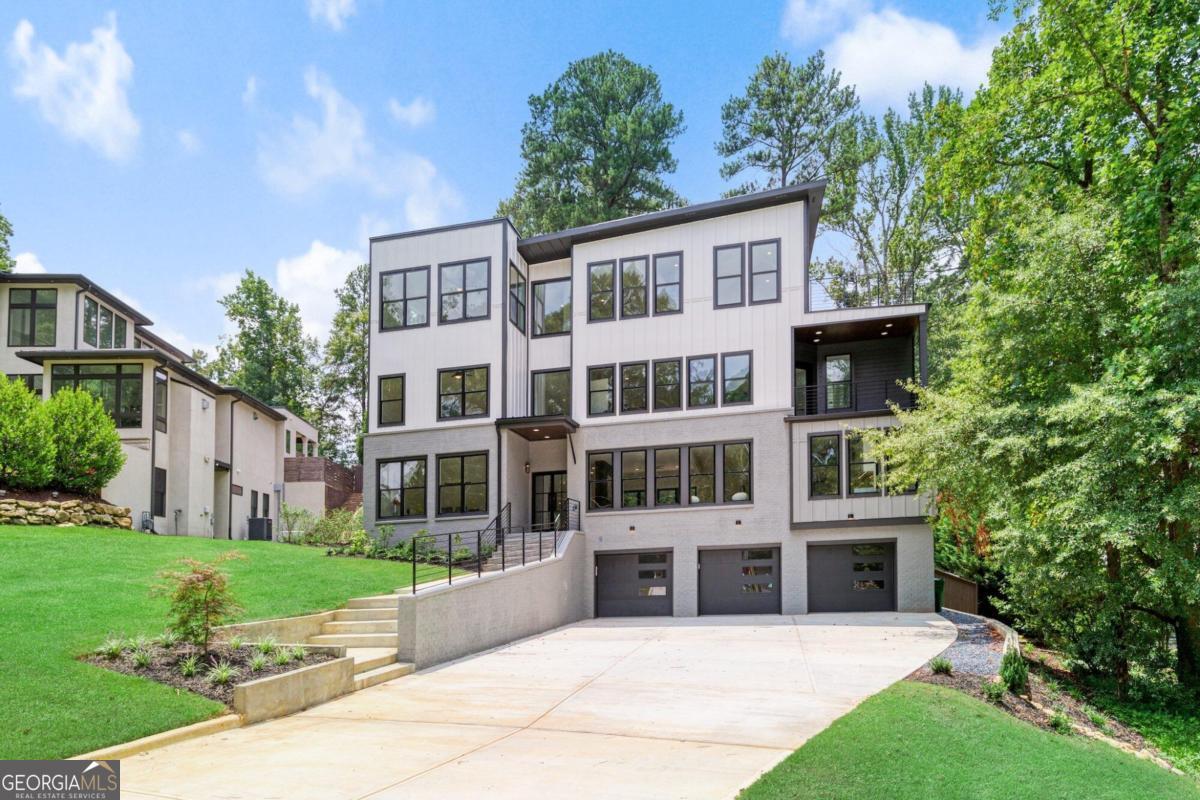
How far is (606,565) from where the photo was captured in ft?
73.9

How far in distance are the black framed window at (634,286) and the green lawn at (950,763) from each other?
15151 millimetres

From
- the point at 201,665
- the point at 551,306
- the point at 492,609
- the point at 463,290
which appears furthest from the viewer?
the point at 551,306

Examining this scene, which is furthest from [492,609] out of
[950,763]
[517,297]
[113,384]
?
[113,384]

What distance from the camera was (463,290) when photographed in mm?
23484

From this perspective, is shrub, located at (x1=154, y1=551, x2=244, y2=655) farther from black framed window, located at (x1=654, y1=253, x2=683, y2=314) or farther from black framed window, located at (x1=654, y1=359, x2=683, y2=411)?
black framed window, located at (x1=654, y1=253, x2=683, y2=314)

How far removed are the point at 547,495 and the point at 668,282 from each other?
6.88 m

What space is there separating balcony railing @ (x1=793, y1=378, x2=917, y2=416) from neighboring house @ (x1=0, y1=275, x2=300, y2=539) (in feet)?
58.9

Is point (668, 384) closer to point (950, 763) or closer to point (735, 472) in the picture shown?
point (735, 472)

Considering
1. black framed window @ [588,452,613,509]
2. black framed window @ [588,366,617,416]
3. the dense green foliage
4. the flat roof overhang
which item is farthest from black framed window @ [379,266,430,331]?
the dense green foliage

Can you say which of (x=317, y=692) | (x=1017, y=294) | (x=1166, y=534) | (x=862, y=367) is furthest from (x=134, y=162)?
(x=1166, y=534)

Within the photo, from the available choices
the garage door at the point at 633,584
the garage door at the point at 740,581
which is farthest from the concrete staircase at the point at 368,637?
the garage door at the point at 740,581

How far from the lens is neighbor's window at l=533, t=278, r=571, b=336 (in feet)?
80.7

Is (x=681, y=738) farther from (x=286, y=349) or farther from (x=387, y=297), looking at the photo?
(x=286, y=349)

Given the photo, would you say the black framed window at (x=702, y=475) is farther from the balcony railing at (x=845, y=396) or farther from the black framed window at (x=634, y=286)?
the black framed window at (x=634, y=286)
